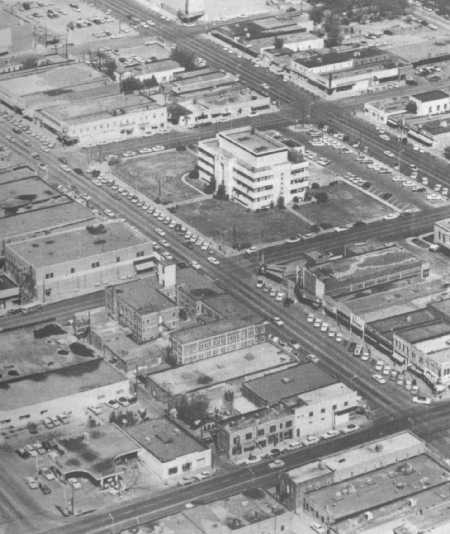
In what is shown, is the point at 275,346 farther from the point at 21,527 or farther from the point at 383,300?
the point at 21,527

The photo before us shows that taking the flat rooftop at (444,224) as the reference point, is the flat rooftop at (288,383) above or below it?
above

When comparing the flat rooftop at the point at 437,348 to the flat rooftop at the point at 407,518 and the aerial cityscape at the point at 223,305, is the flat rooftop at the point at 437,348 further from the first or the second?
the flat rooftop at the point at 407,518

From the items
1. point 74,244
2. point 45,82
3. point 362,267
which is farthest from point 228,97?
point 362,267

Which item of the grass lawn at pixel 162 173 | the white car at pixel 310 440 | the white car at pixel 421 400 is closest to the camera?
the white car at pixel 310 440

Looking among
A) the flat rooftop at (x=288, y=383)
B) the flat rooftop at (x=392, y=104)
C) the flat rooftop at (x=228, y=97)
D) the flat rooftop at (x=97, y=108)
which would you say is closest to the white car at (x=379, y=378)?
the flat rooftop at (x=288, y=383)

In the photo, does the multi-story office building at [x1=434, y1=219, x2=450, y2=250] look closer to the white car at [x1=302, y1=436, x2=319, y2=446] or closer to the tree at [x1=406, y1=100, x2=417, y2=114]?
the tree at [x1=406, y1=100, x2=417, y2=114]

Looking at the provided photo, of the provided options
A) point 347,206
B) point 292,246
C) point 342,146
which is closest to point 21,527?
point 292,246
